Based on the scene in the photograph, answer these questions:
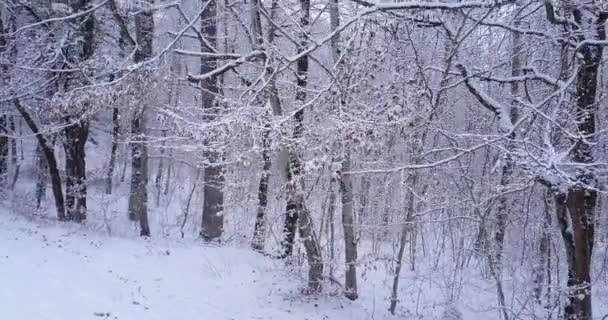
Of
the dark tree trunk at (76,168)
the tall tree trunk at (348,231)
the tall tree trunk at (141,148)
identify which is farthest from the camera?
the dark tree trunk at (76,168)

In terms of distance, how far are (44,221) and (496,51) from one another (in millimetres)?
12182

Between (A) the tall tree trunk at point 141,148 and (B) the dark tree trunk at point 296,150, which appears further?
(A) the tall tree trunk at point 141,148

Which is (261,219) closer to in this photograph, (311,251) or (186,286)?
(311,251)

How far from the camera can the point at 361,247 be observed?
13047 millimetres

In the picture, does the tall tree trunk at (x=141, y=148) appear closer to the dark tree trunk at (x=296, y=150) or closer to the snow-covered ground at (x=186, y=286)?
the snow-covered ground at (x=186, y=286)

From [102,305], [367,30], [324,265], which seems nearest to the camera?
[367,30]

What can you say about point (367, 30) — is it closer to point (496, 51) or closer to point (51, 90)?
point (496, 51)

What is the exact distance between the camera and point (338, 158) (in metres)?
7.68

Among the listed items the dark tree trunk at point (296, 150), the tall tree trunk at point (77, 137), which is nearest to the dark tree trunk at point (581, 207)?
the dark tree trunk at point (296, 150)

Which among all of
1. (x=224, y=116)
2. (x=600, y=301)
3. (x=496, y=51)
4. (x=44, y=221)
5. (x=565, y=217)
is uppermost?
(x=496, y=51)

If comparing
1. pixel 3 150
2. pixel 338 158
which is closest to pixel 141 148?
pixel 3 150

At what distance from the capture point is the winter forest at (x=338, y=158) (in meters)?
6.55

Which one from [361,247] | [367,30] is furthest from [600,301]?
[367,30]

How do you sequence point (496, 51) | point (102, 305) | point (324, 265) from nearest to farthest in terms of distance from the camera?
point (102, 305) < point (496, 51) < point (324, 265)
